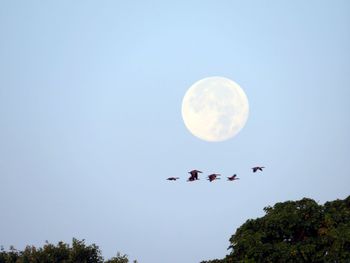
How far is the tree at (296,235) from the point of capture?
30438mm

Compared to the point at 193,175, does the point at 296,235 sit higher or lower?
lower

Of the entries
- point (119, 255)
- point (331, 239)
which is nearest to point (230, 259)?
point (331, 239)

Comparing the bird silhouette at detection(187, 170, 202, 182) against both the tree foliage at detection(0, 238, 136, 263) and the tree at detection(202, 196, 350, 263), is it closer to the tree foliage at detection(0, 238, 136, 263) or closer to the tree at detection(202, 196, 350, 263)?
the tree at detection(202, 196, 350, 263)

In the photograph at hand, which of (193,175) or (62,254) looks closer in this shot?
(193,175)

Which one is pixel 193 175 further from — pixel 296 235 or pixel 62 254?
pixel 62 254

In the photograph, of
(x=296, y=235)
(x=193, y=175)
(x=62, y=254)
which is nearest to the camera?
(x=193, y=175)

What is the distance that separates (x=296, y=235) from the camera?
33.2m

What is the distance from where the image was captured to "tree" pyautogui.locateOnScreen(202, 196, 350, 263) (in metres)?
30.4

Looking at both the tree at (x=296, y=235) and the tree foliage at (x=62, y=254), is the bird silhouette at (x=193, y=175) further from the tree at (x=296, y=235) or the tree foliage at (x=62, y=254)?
the tree foliage at (x=62, y=254)

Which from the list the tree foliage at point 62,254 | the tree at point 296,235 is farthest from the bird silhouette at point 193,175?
the tree foliage at point 62,254

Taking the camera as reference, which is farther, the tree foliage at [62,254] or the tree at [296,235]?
the tree foliage at [62,254]

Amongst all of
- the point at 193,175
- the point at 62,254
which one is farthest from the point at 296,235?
the point at 62,254

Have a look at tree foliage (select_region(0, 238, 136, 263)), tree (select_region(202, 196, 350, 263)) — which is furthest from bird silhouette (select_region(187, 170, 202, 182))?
tree foliage (select_region(0, 238, 136, 263))

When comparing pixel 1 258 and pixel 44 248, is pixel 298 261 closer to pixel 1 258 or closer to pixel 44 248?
pixel 44 248
